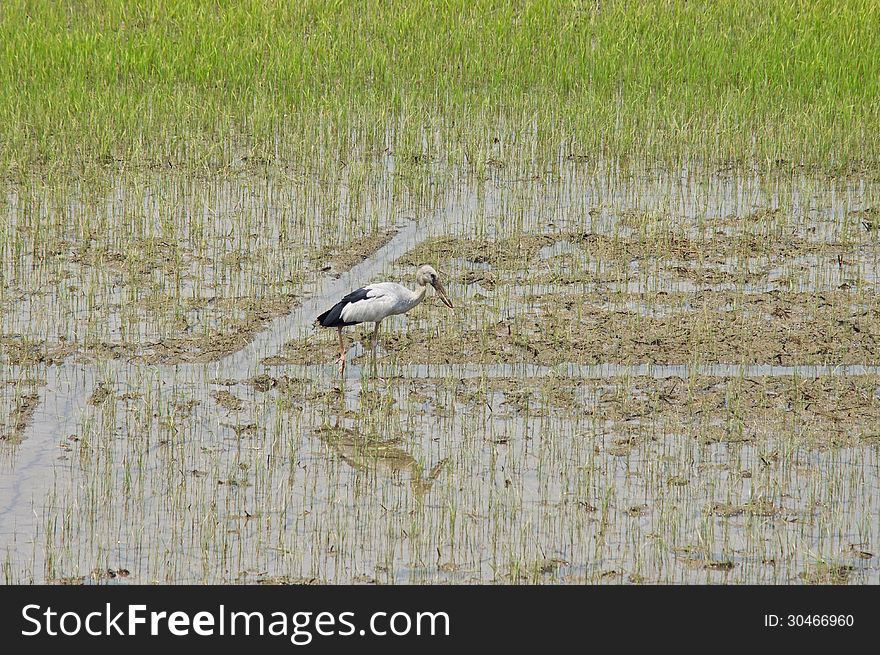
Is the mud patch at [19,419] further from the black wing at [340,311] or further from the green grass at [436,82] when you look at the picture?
the green grass at [436,82]

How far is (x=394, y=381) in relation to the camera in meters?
9.02

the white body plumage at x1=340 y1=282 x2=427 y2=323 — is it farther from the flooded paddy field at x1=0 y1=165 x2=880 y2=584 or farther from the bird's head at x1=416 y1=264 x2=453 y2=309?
the flooded paddy field at x1=0 y1=165 x2=880 y2=584

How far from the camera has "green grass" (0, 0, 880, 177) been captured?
44.3ft

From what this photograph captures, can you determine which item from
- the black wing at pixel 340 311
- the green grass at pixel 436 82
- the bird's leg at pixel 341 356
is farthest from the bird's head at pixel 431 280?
the green grass at pixel 436 82

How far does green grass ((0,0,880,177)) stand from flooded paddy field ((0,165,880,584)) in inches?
27.0

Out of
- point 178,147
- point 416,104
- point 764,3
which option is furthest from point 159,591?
point 764,3

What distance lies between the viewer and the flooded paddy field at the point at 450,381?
6.85m

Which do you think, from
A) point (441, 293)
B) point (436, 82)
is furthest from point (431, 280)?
point (436, 82)

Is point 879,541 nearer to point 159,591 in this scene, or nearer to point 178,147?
point 159,591

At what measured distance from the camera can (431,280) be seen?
9.73m

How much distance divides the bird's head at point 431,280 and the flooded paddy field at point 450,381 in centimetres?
24

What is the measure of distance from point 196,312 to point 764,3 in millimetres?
10440

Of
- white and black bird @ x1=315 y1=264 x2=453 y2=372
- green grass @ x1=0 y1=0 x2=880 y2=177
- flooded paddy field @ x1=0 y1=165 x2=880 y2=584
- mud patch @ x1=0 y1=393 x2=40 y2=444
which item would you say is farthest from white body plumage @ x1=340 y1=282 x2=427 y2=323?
green grass @ x1=0 y1=0 x2=880 y2=177

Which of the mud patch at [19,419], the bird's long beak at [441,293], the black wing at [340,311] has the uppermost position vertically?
the bird's long beak at [441,293]
